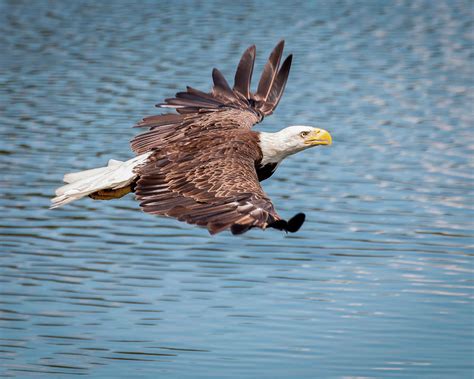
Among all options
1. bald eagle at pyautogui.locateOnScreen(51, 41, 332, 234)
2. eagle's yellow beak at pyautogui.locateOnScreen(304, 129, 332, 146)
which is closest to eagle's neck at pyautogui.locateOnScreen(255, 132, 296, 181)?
bald eagle at pyautogui.locateOnScreen(51, 41, 332, 234)

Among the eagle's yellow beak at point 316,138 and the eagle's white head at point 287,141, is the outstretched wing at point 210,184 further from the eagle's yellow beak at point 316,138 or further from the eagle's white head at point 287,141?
the eagle's yellow beak at point 316,138

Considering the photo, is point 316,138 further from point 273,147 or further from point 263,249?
point 263,249

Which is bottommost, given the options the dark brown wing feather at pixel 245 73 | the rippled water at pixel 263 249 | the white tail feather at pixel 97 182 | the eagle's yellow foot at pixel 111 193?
the rippled water at pixel 263 249

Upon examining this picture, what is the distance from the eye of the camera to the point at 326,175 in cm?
1585

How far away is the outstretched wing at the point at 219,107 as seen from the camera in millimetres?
8641

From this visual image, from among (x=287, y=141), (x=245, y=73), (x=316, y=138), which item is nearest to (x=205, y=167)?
(x=287, y=141)

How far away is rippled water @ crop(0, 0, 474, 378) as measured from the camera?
1038 cm

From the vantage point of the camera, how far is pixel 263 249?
1277 centimetres

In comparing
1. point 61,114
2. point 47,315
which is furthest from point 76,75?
point 47,315

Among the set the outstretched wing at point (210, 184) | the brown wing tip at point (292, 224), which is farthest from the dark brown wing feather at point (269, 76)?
the brown wing tip at point (292, 224)

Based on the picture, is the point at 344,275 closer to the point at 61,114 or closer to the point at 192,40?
the point at 61,114

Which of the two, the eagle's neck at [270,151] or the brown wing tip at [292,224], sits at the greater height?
the brown wing tip at [292,224]

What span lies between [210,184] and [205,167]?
0.31 m

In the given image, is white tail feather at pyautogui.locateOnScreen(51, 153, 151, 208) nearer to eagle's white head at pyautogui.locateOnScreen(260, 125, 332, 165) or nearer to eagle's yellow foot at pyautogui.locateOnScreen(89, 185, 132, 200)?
eagle's yellow foot at pyautogui.locateOnScreen(89, 185, 132, 200)
